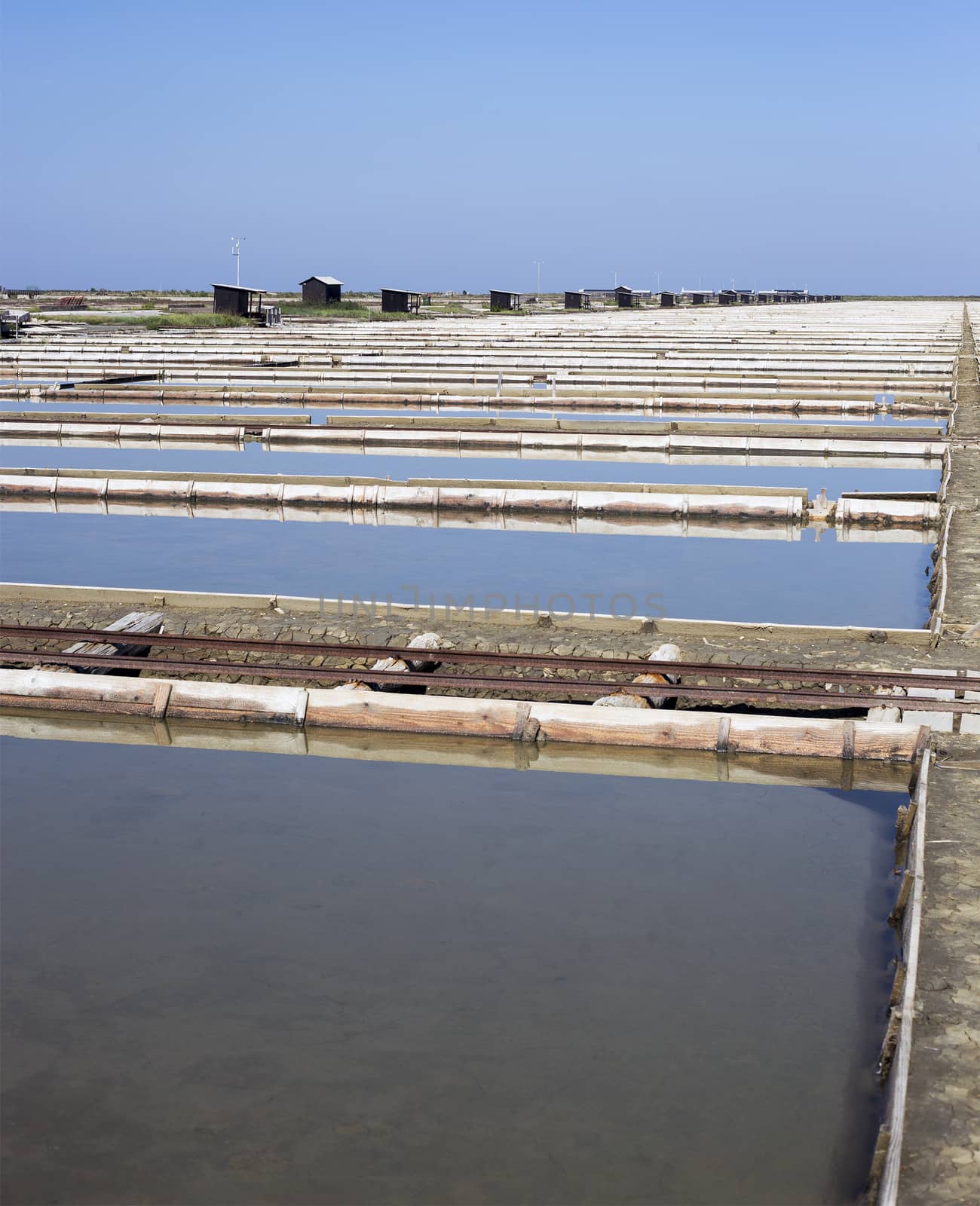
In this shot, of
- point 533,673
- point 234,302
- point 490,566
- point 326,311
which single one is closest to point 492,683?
point 533,673

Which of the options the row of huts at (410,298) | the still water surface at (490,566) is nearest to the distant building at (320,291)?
the row of huts at (410,298)

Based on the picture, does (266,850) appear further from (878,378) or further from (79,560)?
(878,378)

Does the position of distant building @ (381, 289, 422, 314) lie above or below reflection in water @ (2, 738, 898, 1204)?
above

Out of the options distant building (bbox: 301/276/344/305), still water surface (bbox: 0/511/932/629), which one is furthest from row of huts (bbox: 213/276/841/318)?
still water surface (bbox: 0/511/932/629)

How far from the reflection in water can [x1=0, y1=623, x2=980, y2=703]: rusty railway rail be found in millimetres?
940

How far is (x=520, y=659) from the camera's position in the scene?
716 cm

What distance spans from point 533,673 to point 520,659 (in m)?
0.11

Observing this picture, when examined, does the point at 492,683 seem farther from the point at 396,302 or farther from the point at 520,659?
the point at 396,302

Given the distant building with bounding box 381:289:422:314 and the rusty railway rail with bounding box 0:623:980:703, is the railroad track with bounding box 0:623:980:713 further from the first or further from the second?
the distant building with bounding box 381:289:422:314

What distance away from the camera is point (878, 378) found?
22516 mm

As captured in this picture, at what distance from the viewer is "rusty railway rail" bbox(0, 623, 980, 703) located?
6535 millimetres

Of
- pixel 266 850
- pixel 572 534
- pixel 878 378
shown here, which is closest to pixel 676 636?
pixel 266 850

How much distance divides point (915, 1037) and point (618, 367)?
72.1ft

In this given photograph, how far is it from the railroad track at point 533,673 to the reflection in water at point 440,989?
0.70 meters
